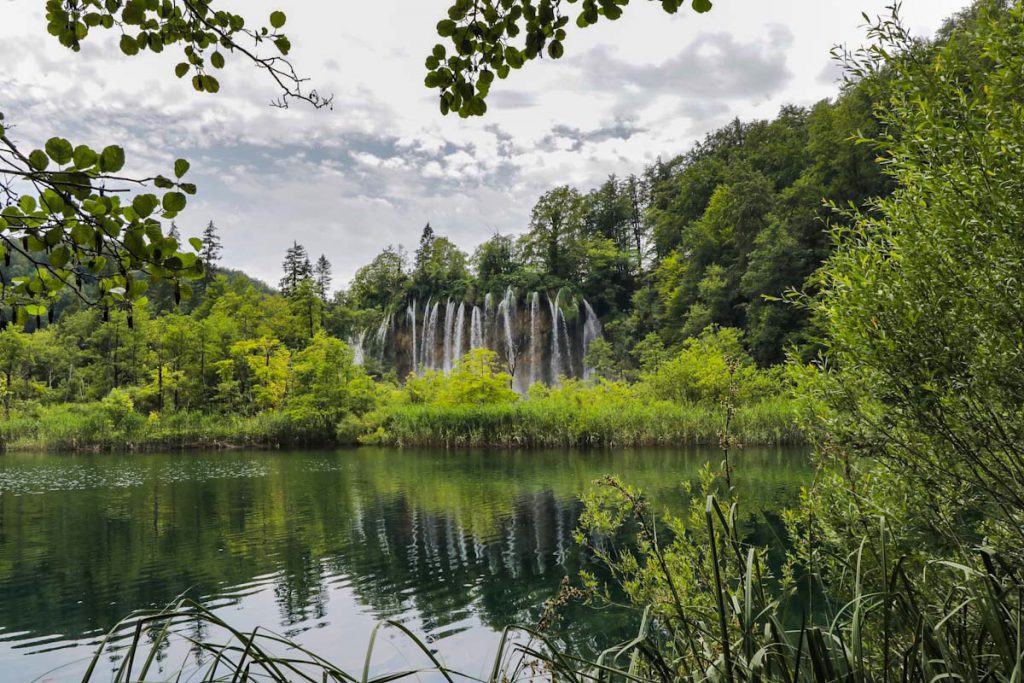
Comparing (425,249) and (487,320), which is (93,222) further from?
(425,249)

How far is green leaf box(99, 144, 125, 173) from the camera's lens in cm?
129

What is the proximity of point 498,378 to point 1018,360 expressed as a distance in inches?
998

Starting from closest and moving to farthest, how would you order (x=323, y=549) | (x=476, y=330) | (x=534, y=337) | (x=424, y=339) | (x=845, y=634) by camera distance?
(x=845, y=634), (x=323, y=549), (x=476, y=330), (x=534, y=337), (x=424, y=339)

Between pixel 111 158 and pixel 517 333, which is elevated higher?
pixel 517 333

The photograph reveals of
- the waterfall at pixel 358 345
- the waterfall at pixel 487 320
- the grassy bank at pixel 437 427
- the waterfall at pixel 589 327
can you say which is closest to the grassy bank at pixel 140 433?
the grassy bank at pixel 437 427

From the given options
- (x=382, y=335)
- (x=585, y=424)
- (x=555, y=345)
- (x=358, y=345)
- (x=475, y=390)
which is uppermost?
(x=382, y=335)

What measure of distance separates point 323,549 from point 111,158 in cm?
871

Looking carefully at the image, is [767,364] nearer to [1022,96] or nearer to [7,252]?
[1022,96]

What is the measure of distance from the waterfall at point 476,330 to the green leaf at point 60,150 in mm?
36600

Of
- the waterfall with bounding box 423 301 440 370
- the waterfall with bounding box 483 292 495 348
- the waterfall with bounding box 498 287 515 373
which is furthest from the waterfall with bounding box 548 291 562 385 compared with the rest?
the waterfall with bounding box 423 301 440 370

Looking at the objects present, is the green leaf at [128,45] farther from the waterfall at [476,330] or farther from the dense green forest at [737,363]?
the waterfall at [476,330]

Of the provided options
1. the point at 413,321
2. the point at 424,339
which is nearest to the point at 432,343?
the point at 424,339

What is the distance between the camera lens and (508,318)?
38.9m

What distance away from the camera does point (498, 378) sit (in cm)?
2828
